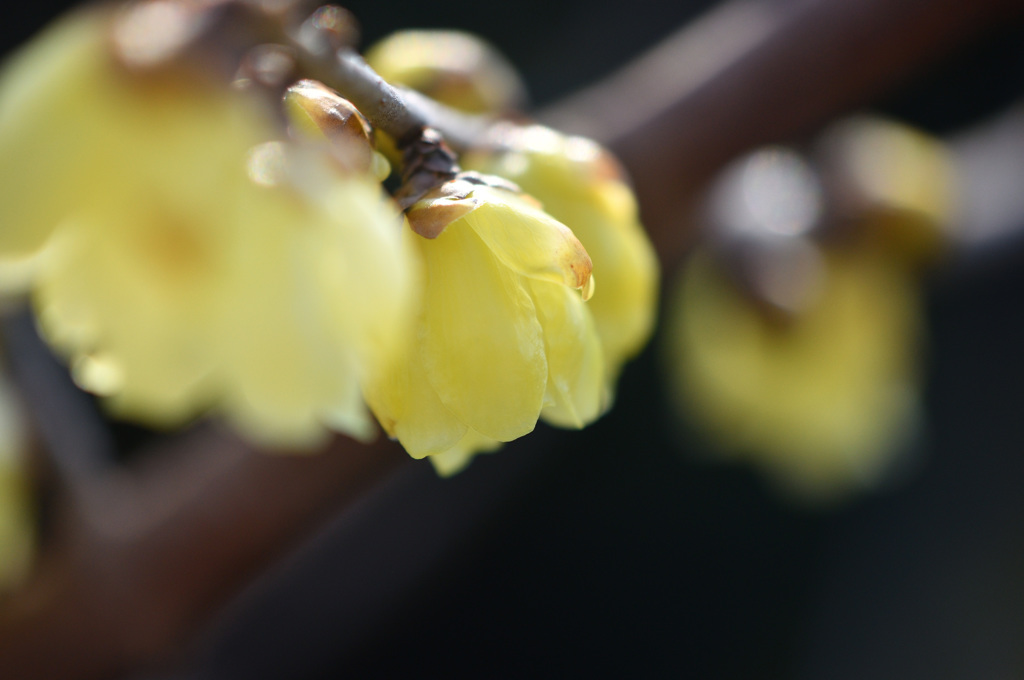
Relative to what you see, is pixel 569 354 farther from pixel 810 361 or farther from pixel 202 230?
pixel 810 361

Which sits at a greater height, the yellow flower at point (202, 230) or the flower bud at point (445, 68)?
the yellow flower at point (202, 230)

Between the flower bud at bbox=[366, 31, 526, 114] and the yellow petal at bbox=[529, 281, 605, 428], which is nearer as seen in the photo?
the yellow petal at bbox=[529, 281, 605, 428]

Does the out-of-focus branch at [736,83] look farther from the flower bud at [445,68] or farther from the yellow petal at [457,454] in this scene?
the yellow petal at [457,454]

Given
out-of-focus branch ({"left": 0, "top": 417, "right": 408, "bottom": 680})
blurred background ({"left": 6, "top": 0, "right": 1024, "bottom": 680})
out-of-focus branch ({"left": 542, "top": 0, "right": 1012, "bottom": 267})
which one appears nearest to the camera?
out-of-focus branch ({"left": 0, "top": 417, "right": 408, "bottom": 680})

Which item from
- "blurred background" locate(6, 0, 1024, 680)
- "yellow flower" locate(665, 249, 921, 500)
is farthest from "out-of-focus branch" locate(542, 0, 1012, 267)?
"blurred background" locate(6, 0, 1024, 680)

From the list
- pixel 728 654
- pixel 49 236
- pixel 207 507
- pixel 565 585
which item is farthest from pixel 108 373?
pixel 728 654

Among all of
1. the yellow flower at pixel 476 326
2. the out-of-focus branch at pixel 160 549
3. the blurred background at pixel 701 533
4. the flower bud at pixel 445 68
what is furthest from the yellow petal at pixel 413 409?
the blurred background at pixel 701 533

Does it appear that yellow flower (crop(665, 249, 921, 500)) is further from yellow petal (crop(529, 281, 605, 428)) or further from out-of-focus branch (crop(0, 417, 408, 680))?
yellow petal (crop(529, 281, 605, 428))
